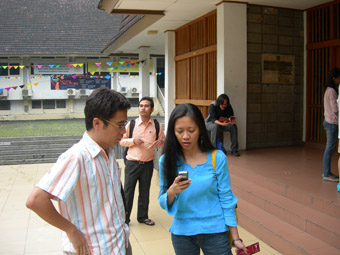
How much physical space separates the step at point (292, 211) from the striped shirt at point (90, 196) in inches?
117

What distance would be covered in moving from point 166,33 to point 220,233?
9936mm

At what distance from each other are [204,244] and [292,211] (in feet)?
8.89

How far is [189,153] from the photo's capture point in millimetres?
2639

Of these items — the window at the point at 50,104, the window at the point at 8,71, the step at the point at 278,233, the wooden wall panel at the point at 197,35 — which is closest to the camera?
the step at the point at 278,233

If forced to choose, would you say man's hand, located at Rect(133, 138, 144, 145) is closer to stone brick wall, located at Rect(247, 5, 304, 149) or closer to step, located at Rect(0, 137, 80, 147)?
stone brick wall, located at Rect(247, 5, 304, 149)

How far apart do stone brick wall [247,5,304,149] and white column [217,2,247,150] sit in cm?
22

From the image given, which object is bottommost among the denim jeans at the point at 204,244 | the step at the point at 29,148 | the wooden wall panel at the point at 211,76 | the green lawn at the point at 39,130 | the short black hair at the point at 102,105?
the step at the point at 29,148

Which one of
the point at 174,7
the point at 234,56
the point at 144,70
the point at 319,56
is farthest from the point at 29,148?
the point at 319,56

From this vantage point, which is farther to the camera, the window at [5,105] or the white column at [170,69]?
the window at [5,105]

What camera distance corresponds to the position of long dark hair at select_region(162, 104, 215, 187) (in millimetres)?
2537

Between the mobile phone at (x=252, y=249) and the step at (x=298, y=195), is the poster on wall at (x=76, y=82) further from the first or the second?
the mobile phone at (x=252, y=249)

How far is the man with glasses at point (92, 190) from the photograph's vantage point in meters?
1.83

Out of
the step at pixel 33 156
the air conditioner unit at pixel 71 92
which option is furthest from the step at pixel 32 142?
the air conditioner unit at pixel 71 92

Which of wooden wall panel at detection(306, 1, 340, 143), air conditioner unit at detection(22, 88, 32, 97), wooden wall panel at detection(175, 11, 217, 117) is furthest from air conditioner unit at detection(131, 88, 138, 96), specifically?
wooden wall panel at detection(306, 1, 340, 143)
